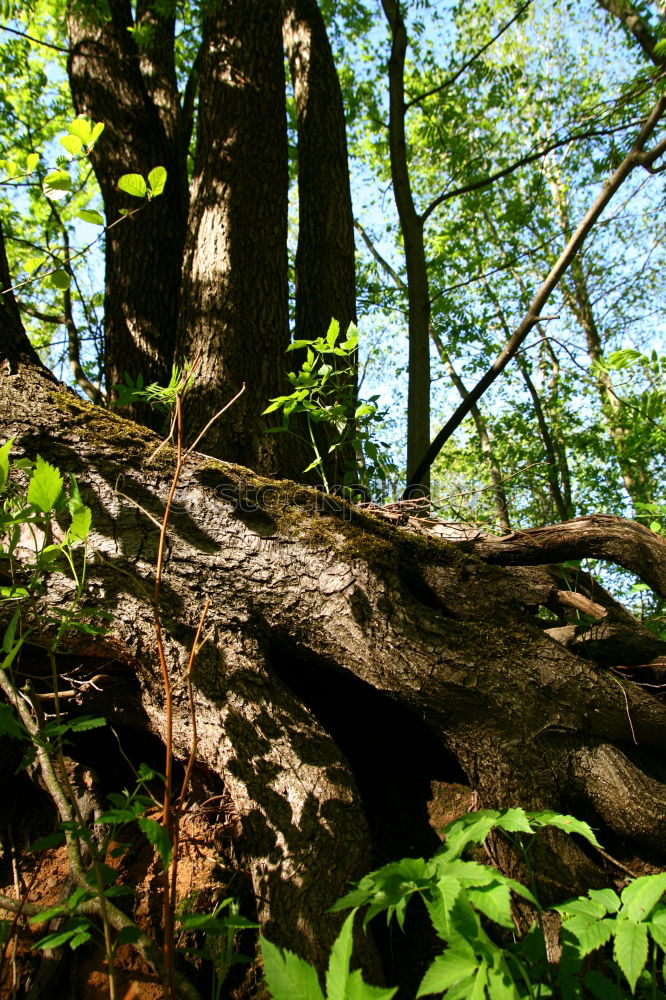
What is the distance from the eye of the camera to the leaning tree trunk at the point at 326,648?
1654 mm

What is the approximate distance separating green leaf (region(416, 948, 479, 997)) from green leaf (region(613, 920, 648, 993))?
27 cm

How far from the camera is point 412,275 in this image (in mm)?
4758

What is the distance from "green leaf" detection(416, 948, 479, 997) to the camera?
3.26ft

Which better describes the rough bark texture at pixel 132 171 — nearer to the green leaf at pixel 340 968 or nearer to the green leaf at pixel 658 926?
the green leaf at pixel 340 968

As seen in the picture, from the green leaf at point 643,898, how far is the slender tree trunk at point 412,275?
11.5ft

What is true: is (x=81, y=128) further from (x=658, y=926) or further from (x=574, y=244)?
(x=574, y=244)

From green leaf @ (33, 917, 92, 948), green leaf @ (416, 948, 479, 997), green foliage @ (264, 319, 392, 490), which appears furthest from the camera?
green foliage @ (264, 319, 392, 490)

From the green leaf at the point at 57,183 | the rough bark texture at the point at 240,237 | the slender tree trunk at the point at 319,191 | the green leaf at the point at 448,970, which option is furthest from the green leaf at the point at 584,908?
the slender tree trunk at the point at 319,191

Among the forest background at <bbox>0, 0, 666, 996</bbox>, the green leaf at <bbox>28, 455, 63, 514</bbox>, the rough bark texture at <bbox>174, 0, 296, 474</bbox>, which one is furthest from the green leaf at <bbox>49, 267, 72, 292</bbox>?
the rough bark texture at <bbox>174, 0, 296, 474</bbox>

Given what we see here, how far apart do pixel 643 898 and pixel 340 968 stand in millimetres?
635

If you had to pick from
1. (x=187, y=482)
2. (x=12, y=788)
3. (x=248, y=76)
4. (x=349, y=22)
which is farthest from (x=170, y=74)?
(x=12, y=788)

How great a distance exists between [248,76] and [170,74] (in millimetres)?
1619

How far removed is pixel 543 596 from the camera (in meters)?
2.27

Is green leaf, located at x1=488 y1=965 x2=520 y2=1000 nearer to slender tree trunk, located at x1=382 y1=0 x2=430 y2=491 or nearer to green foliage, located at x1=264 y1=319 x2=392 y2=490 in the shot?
green foliage, located at x1=264 y1=319 x2=392 y2=490
